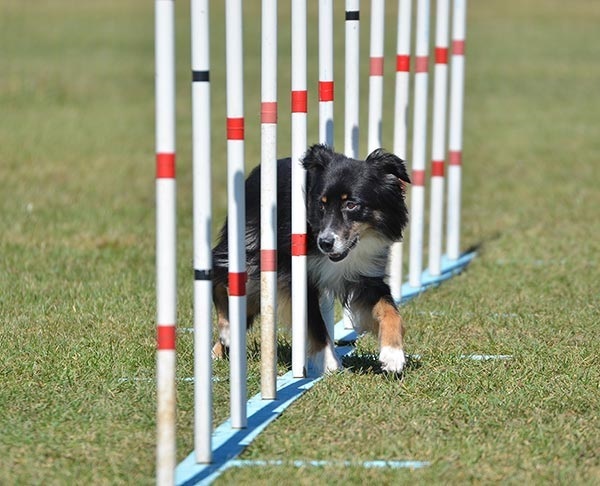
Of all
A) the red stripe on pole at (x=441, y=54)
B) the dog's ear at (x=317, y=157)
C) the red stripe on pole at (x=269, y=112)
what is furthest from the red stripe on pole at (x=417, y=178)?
the red stripe on pole at (x=269, y=112)

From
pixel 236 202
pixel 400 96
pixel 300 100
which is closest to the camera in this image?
pixel 236 202

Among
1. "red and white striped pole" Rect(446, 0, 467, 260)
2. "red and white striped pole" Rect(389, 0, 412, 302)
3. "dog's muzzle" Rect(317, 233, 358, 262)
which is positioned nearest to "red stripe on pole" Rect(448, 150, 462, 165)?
"red and white striped pole" Rect(446, 0, 467, 260)

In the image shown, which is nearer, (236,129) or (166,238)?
(166,238)

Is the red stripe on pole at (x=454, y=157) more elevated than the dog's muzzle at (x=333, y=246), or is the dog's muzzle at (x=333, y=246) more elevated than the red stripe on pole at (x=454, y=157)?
the dog's muzzle at (x=333, y=246)

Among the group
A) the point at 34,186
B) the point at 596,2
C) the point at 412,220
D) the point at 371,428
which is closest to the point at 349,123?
the point at 412,220

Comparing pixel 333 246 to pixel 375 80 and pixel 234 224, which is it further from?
pixel 375 80

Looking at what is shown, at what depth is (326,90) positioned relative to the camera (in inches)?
280

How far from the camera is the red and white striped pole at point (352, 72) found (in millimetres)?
7613

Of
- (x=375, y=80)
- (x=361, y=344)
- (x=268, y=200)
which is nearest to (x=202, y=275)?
(x=268, y=200)

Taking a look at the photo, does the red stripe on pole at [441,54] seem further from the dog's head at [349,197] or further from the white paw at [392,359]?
the white paw at [392,359]

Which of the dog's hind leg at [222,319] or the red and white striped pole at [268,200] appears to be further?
the dog's hind leg at [222,319]

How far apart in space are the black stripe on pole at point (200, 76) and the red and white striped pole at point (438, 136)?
5265 mm

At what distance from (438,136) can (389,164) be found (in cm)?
333

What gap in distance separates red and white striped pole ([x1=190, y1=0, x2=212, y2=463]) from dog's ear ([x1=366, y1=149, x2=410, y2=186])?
224 centimetres
